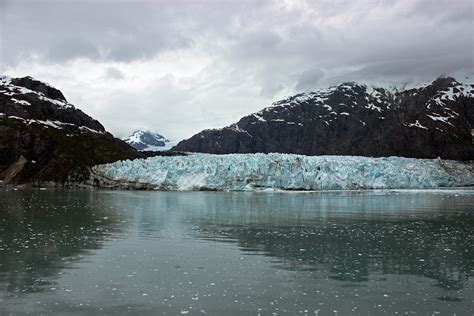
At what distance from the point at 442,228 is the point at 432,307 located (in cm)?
1433

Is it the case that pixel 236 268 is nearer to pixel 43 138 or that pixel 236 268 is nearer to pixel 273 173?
pixel 273 173

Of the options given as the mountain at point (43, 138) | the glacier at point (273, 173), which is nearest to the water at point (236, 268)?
the glacier at point (273, 173)

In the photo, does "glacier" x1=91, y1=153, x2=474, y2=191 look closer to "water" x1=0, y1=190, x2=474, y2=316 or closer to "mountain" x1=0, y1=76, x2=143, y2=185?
"mountain" x1=0, y1=76, x2=143, y2=185

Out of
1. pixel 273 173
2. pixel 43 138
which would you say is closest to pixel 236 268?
pixel 273 173

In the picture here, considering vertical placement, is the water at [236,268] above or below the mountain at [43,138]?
below

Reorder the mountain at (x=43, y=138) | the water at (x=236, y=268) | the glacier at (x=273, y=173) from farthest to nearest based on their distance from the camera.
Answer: the mountain at (x=43, y=138) → the glacier at (x=273, y=173) → the water at (x=236, y=268)

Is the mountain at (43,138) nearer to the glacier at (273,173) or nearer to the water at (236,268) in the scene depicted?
the glacier at (273,173)

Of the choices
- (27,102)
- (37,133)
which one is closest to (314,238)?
(37,133)

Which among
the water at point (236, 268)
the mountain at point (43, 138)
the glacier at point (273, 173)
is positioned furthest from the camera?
the mountain at point (43, 138)

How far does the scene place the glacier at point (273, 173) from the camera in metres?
67.1

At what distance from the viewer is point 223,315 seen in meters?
9.34

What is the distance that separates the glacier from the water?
42171 millimetres

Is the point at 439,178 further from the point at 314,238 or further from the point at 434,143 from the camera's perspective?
the point at 434,143

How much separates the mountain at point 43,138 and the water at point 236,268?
248ft
